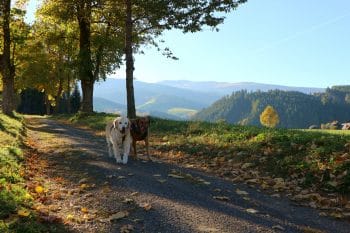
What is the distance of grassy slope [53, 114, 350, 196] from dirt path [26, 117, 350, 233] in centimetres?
206

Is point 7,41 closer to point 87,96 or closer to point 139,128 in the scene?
point 87,96

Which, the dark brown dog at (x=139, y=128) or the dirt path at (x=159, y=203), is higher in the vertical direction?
the dark brown dog at (x=139, y=128)

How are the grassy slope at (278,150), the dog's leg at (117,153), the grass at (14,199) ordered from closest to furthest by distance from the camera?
the grass at (14,199) → the grassy slope at (278,150) → the dog's leg at (117,153)

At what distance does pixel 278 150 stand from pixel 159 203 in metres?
7.39

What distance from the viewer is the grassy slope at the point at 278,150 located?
13.8 m

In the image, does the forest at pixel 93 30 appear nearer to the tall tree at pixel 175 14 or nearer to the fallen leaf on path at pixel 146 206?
the tall tree at pixel 175 14

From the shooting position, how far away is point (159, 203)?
34.5ft

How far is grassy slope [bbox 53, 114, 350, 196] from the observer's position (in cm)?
1381

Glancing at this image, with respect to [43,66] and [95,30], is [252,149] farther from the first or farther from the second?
[43,66]

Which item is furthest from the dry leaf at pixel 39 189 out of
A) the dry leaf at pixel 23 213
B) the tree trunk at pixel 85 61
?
the tree trunk at pixel 85 61

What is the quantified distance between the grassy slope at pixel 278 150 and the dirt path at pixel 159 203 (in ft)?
6.75

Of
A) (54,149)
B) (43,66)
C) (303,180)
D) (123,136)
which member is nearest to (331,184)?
(303,180)

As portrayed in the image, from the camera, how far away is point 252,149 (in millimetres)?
Result: 17844

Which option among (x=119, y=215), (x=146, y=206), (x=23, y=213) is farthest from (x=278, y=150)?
(x=23, y=213)
